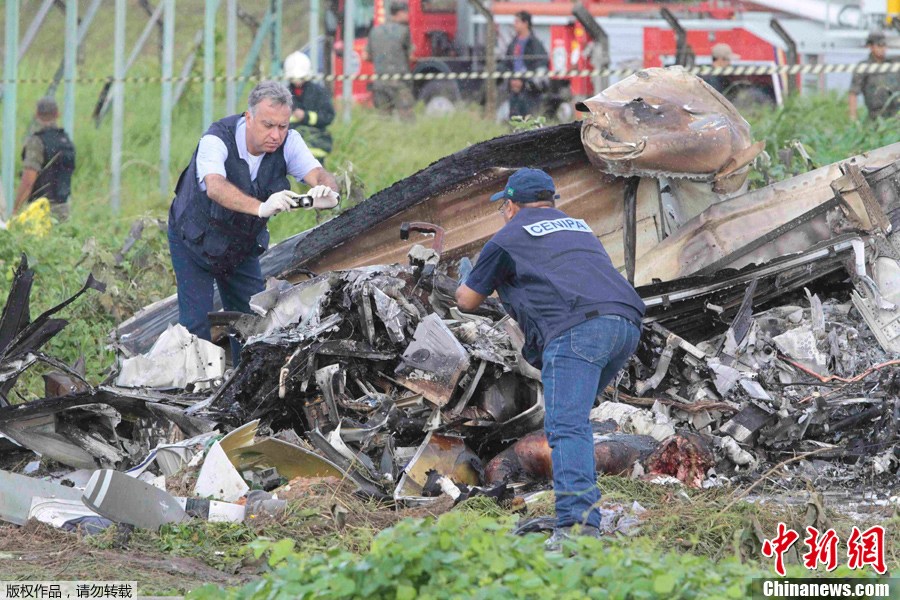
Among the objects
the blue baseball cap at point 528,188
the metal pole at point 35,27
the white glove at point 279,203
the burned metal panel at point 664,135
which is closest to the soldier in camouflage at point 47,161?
the metal pole at point 35,27

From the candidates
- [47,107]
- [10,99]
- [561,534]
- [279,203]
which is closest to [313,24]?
[47,107]

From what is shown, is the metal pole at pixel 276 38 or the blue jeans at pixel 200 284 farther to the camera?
the metal pole at pixel 276 38

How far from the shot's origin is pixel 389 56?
53.2 ft

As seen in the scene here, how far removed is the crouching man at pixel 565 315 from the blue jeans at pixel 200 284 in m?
2.39

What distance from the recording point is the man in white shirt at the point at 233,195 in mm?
6379

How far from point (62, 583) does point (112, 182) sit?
7.99 metres

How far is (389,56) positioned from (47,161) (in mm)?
5811

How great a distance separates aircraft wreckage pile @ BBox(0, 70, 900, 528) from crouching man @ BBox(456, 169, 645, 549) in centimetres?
80

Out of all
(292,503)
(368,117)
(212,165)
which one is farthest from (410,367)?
(368,117)

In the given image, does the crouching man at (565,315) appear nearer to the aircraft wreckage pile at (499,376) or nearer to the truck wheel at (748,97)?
the aircraft wreckage pile at (499,376)

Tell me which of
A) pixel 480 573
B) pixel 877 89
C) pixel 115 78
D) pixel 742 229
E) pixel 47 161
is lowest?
pixel 47 161

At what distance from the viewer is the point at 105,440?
6230 mm

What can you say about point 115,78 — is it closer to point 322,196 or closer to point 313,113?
point 313,113
